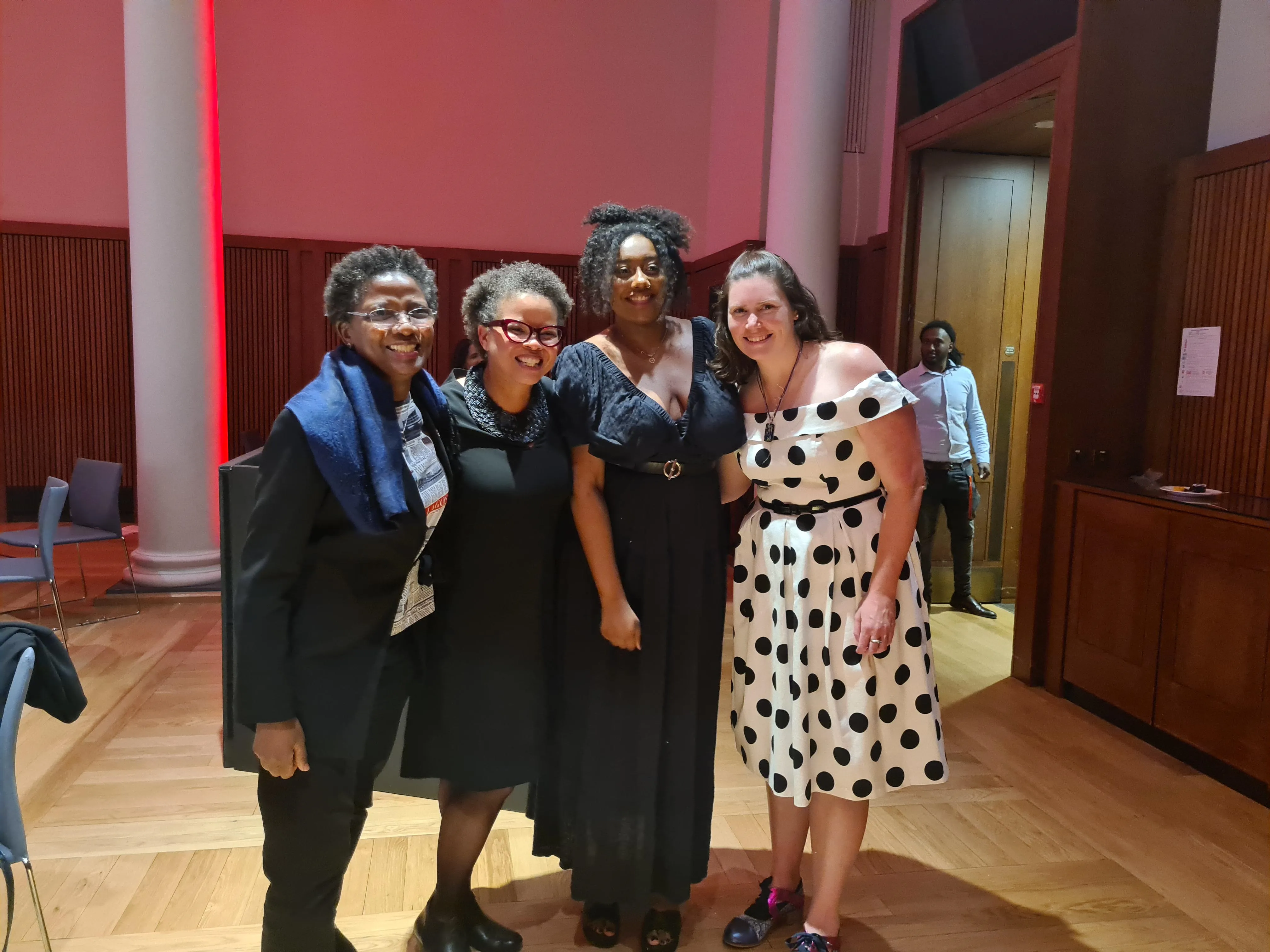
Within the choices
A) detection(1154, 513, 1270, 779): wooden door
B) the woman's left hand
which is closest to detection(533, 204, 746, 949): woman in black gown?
the woman's left hand

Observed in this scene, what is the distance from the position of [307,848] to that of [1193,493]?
362cm

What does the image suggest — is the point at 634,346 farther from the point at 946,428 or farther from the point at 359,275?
the point at 946,428

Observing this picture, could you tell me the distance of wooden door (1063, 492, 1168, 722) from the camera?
3.57 m

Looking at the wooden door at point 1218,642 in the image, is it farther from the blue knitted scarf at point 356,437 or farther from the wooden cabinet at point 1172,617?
the blue knitted scarf at point 356,437

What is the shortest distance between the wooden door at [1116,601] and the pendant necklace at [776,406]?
230cm

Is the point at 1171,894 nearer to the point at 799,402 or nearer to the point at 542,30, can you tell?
the point at 799,402

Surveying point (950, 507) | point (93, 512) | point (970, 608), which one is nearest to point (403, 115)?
point (93, 512)

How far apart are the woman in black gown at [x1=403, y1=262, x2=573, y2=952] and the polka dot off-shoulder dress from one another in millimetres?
523

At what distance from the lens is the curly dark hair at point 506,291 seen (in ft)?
6.23

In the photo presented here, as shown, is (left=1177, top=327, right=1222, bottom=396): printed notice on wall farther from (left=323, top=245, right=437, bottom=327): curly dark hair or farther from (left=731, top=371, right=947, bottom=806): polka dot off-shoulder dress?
(left=323, top=245, right=437, bottom=327): curly dark hair

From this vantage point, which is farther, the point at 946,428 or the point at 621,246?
the point at 946,428

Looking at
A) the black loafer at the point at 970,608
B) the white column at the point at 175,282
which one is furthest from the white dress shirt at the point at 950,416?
the white column at the point at 175,282

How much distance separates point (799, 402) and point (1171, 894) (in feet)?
6.20

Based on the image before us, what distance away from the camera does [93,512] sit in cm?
495
